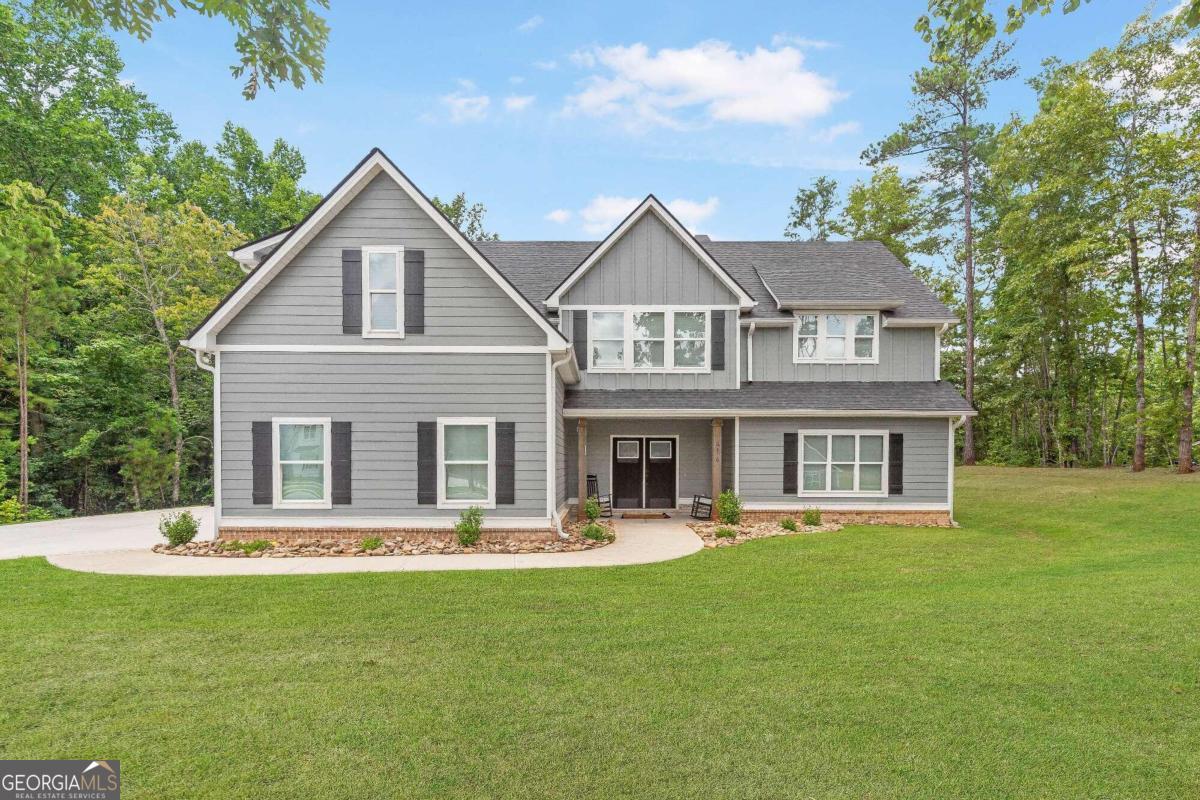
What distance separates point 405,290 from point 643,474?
753cm

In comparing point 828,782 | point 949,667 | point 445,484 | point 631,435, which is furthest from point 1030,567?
point 445,484

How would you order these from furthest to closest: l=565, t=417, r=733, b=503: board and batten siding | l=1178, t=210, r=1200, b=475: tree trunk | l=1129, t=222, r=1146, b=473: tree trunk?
l=1129, t=222, r=1146, b=473: tree trunk
l=1178, t=210, r=1200, b=475: tree trunk
l=565, t=417, r=733, b=503: board and batten siding

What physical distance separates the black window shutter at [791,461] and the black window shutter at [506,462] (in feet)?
21.1

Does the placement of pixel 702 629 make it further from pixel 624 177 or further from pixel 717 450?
pixel 624 177

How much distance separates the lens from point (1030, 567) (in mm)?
8422

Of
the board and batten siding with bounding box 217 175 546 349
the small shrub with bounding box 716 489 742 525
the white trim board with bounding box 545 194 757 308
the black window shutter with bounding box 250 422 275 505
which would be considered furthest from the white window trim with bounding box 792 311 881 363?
the black window shutter with bounding box 250 422 275 505

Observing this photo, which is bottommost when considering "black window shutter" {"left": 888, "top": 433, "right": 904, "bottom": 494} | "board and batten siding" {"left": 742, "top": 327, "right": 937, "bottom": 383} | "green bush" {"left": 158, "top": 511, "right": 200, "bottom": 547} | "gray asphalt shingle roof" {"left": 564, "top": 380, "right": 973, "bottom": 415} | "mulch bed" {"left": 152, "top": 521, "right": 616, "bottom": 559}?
"mulch bed" {"left": 152, "top": 521, "right": 616, "bottom": 559}

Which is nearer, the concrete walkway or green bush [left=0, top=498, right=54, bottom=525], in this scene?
the concrete walkway

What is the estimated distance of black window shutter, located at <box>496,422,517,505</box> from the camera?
10219mm

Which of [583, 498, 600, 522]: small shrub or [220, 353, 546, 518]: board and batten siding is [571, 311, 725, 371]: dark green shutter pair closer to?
[220, 353, 546, 518]: board and batten siding

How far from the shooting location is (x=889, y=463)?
41.9 feet

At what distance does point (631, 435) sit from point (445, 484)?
5548mm

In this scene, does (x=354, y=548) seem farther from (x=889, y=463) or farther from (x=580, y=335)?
(x=889, y=463)

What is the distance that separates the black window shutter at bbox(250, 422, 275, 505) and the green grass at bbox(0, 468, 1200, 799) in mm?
2749
